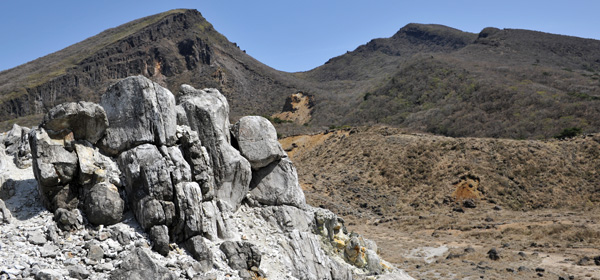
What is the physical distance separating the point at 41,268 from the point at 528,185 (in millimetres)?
43197

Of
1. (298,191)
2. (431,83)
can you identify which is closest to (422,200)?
(298,191)

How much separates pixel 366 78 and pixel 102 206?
135m

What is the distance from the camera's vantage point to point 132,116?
495 inches

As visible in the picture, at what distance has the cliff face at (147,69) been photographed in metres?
85.9

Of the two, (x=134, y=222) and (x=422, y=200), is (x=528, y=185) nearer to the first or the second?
(x=422, y=200)

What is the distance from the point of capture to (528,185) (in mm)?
41500

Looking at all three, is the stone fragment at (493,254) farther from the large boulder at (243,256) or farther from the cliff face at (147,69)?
the cliff face at (147,69)

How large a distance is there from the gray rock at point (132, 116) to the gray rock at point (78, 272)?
391 cm

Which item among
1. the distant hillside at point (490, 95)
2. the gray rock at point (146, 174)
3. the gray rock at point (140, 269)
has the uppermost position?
the distant hillside at point (490, 95)

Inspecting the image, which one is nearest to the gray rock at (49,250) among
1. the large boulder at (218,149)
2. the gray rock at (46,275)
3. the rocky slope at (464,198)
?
the gray rock at (46,275)

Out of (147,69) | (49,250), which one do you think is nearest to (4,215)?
(49,250)

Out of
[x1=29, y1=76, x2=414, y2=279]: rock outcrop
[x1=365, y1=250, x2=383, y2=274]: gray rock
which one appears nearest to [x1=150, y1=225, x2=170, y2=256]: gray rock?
[x1=29, y1=76, x2=414, y2=279]: rock outcrop

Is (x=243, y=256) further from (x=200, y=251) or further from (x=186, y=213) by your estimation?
(x=186, y=213)

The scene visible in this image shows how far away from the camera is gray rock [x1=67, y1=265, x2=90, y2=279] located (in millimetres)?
9492
